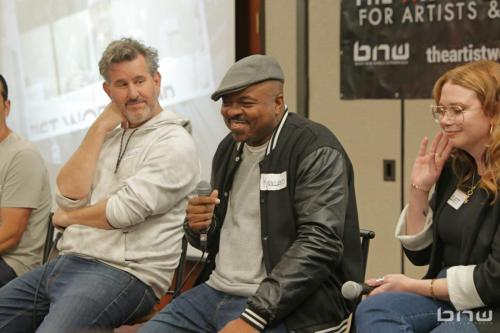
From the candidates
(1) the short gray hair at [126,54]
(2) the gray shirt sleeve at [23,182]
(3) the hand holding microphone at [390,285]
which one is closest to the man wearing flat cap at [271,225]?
(3) the hand holding microphone at [390,285]

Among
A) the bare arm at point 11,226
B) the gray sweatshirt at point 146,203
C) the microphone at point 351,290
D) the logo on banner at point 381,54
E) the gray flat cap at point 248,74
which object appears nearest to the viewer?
the microphone at point 351,290

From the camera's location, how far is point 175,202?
9.62ft

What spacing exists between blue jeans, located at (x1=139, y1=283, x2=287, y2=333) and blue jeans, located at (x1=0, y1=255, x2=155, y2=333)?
229 millimetres

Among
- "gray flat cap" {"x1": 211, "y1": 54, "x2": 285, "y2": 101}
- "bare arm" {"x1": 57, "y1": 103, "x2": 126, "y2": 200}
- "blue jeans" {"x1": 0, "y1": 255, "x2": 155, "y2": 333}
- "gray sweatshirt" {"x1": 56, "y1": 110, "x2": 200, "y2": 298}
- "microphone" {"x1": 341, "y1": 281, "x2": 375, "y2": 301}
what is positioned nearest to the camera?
"microphone" {"x1": 341, "y1": 281, "x2": 375, "y2": 301}

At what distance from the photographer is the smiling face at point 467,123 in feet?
7.66

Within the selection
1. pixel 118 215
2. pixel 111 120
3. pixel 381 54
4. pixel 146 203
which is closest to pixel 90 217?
pixel 118 215

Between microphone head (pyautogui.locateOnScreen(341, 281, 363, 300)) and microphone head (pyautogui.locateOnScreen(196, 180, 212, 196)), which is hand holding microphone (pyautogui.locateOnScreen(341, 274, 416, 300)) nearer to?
microphone head (pyautogui.locateOnScreen(341, 281, 363, 300))

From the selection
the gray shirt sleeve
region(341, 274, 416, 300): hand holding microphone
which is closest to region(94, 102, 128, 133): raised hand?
the gray shirt sleeve

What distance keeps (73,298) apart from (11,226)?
71 centimetres

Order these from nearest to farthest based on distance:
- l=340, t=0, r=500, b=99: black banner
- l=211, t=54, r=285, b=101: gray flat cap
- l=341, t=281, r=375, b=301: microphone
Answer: l=341, t=281, r=375, b=301: microphone
l=211, t=54, r=285, b=101: gray flat cap
l=340, t=0, r=500, b=99: black banner

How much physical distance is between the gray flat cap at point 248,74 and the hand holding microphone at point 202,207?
0.30 meters

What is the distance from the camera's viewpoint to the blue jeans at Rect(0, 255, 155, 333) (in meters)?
2.71

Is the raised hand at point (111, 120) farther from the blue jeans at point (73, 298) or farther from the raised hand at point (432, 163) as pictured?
the raised hand at point (432, 163)

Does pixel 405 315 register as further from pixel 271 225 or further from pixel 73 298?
pixel 73 298
